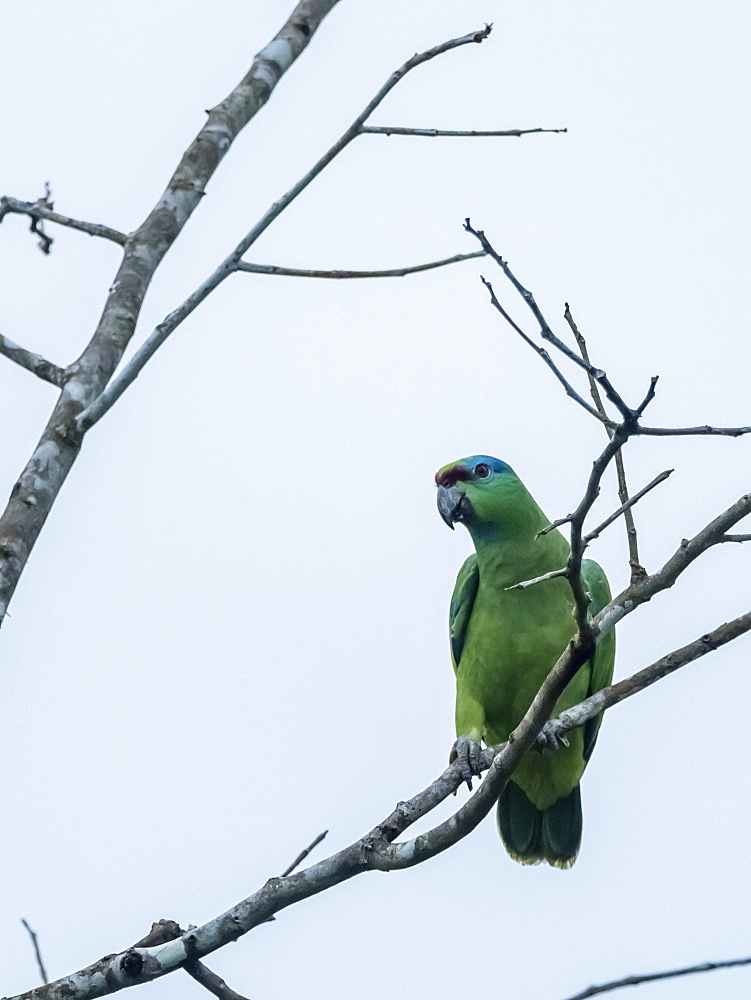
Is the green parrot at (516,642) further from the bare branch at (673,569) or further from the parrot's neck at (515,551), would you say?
the bare branch at (673,569)

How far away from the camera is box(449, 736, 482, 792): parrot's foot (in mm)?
4613

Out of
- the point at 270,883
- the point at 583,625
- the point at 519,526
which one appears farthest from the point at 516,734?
the point at 519,526

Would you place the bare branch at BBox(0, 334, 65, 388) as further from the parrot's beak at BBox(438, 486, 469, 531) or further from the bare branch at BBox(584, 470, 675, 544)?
the parrot's beak at BBox(438, 486, 469, 531)

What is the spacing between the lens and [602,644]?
18.7 feet

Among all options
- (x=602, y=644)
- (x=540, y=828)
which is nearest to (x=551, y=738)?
(x=602, y=644)

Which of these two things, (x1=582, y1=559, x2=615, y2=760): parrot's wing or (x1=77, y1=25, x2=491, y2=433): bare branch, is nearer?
(x1=77, y1=25, x2=491, y2=433): bare branch

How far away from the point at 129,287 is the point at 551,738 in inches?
103

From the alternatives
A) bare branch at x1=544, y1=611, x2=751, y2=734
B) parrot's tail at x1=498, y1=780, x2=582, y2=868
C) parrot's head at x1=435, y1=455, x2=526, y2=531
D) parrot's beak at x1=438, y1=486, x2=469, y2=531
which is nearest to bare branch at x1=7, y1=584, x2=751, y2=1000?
bare branch at x1=544, y1=611, x2=751, y2=734

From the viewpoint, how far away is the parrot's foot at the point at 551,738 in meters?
4.70

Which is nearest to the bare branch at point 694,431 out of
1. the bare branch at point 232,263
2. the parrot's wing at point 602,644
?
the bare branch at point 232,263

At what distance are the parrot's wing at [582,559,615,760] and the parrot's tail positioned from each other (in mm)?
485

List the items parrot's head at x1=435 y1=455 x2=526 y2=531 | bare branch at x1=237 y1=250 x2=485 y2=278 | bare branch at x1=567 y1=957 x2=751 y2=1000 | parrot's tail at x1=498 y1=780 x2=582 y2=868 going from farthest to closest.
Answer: parrot's tail at x1=498 y1=780 x2=582 y2=868 → parrot's head at x1=435 y1=455 x2=526 y2=531 → bare branch at x1=237 y1=250 x2=485 y2=278 → bare branch at x1=567 y1=957 x2=751 y2=1000

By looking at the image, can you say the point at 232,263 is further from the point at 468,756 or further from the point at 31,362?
the point at 468,756

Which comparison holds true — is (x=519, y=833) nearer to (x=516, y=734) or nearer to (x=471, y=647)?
(x=471, y=647)
